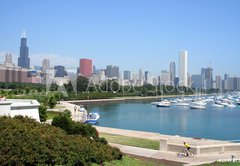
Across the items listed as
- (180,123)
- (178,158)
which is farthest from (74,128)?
(180,123)

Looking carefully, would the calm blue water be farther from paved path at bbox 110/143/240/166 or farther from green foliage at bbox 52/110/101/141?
green foliage at bbox 52/110/101/141

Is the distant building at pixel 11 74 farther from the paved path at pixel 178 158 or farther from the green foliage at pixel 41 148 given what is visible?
the green foliage at pixel 41 148

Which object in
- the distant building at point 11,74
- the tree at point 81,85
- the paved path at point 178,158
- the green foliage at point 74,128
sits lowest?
the paved path at point 178,158

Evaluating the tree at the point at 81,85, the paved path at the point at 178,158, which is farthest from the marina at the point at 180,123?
the tree at the point at 81,85

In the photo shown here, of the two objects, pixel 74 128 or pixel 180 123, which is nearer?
pixel 74 128

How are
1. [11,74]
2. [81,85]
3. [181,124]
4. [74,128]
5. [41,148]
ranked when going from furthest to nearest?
1. [11,74]
2. [81,85]
3. [181,124]
4. [74,128]
5. [41,148]

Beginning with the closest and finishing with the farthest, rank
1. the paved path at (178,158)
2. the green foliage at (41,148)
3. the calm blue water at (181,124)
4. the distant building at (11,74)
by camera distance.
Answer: the green foliage at (41,148), the paved path at (178,158), the calm blue water at (181,124), the distant building at (11,74)

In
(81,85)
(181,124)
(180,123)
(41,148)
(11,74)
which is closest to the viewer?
(41,148)

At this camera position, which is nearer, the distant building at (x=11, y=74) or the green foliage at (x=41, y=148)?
the green foliage at (x=41, y=148)

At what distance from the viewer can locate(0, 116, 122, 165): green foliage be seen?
27.0 ft

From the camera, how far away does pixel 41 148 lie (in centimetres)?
863

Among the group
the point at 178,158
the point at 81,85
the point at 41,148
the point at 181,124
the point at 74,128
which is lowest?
the point at 181,124

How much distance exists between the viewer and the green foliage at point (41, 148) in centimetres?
823

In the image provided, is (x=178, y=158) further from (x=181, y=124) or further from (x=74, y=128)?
(x=181, y=124)
